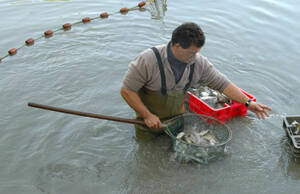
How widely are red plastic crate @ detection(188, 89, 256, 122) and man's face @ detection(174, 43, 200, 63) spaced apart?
1376mm

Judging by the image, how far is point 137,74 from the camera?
382 cm

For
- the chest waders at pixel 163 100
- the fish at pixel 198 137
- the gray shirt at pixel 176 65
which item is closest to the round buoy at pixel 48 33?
the chest waders at pixel 163 100

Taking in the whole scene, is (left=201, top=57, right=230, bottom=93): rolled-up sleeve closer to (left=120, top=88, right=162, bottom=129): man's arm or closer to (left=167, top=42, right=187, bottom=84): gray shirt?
(left=167, top=42, right=187, bottom=84): gray shirt

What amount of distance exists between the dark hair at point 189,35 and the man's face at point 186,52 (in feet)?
0.17

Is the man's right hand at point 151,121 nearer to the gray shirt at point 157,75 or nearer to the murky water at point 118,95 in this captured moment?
the gray shirt at point 157,75

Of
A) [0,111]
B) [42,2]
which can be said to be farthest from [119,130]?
[42,2]

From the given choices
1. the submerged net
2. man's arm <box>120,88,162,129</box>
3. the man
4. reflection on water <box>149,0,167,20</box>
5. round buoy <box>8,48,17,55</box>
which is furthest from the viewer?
reflection on water <box>149,0,167,20</box>

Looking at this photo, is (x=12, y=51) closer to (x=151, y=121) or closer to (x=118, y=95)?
(x=118, y=95)

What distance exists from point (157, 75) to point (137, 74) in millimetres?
254

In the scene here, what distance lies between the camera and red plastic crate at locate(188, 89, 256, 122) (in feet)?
16.2

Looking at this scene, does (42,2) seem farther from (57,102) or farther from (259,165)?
(259,165)

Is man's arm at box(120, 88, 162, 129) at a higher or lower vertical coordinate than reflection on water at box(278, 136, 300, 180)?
higher

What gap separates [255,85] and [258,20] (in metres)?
3.80

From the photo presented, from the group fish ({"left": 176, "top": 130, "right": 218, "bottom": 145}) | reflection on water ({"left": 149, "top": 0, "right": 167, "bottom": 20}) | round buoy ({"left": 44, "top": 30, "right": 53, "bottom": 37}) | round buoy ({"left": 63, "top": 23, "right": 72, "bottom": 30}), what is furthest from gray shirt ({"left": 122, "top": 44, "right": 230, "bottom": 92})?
reflection on water ({"left": 149, "top": 0, "right": 167, "bottom": 20})
